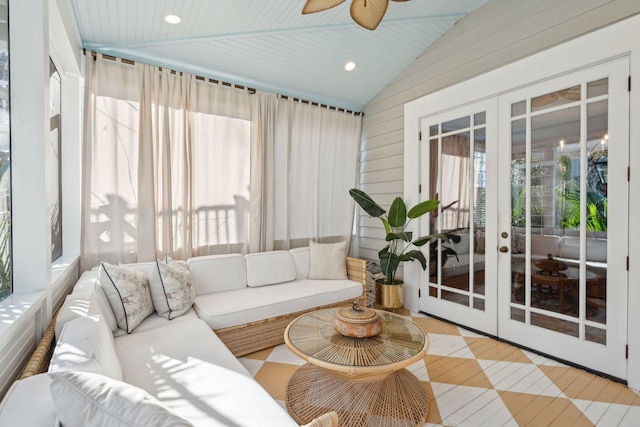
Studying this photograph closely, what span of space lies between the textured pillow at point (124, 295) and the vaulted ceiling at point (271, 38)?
2.04 m

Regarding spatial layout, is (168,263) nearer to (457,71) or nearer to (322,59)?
(322,59)

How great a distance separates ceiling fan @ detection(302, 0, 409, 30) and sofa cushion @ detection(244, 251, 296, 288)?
96.6 inches

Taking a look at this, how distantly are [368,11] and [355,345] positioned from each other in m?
2.14

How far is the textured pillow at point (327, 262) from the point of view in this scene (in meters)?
3.78

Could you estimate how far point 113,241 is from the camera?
117 inches

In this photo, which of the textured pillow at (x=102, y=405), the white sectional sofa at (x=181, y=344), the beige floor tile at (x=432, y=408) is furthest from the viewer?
the beige floor tile at (x=432, y=408)

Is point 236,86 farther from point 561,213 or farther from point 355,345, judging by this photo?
point 561,213

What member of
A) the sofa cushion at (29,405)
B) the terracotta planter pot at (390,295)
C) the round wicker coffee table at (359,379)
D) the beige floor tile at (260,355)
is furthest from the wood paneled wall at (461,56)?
the sofa cushion at (29,405)

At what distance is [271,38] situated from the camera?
3.17 meters

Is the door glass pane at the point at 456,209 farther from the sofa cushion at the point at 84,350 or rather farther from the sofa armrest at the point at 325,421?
the sofa cushion at the point at 84,350

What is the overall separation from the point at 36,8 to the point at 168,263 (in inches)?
74.9

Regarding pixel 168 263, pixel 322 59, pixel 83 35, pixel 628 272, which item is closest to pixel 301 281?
pixel 168 263

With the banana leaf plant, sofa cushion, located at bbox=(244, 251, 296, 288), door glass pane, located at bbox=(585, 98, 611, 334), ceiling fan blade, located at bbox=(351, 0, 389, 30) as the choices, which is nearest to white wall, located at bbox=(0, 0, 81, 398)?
ceiling fan blade, located at bbox=(351, 0, 389, 30)

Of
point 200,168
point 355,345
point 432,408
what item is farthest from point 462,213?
point 200,168
